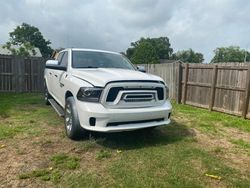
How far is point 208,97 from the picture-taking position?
926cm

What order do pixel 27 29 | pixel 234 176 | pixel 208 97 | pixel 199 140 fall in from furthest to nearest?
pixel 27 29
pixel 208 97
pixel 199 140
pixel 234 176

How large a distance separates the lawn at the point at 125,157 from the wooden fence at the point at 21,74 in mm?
7057

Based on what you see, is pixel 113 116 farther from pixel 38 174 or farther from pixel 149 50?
pixel 149 50

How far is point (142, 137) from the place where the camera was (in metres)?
5.26

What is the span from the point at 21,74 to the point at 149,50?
3934 cm

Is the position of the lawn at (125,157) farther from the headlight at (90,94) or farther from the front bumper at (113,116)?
the headlight at (90,94)

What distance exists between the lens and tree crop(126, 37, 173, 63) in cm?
4991

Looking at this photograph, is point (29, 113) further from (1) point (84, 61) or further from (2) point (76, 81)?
(2) point (76, 81)

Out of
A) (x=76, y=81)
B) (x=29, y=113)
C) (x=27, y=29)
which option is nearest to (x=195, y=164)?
(x=76, y=81)

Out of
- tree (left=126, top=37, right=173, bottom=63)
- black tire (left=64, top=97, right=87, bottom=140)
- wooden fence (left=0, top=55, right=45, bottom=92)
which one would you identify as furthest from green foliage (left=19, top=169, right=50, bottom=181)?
tree (left=126, top=37, right=173, bottom=63)

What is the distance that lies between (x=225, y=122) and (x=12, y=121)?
5.70 m

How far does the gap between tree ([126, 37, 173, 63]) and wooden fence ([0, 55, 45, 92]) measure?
3661 centimetres

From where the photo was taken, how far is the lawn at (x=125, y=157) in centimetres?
338

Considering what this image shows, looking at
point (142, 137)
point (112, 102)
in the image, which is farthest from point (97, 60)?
point (142, 137)
